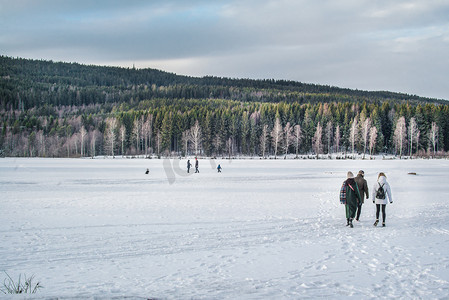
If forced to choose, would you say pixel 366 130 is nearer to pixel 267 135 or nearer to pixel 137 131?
pixel 267 135

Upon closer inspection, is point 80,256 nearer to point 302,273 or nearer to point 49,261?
point 49,261

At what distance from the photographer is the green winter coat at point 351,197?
11.8 meters

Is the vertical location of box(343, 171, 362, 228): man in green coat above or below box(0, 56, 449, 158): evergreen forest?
below

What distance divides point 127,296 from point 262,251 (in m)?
3.93

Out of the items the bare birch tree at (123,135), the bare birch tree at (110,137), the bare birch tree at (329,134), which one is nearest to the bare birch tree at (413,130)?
the bare birch tree at (329,134)

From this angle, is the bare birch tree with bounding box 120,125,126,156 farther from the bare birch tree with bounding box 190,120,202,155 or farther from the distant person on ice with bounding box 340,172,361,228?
the distant person on ice with bounding box 340,172,361,228

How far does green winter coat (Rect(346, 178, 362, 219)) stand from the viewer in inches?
466

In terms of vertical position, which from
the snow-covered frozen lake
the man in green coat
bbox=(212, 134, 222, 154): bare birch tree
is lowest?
the snow-covered frozen lake

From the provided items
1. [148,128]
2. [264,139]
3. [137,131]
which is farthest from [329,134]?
[137,131]

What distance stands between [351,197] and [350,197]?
4 cm

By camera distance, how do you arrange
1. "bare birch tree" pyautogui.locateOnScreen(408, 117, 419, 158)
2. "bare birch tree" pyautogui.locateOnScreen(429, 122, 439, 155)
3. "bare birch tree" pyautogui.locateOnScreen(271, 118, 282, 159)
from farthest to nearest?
"bare birch tree" pyautogui.locateOnScreen(271, 118, 282, 159) → "bare birch tree" pyautogui.locateOnScreen(408, 117, 419, 158) → "bare birch tree" pyautogui.locateOnScreen(429, 122, 439, 155)

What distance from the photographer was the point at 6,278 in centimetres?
701

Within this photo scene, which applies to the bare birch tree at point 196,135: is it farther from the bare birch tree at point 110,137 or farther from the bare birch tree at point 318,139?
the bare birch tree at point 318,139

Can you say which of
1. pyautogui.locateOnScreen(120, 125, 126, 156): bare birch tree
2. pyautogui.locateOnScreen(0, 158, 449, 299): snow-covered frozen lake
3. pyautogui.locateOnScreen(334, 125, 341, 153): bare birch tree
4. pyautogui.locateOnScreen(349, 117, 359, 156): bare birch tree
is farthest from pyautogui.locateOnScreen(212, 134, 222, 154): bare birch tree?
pyautogui.locateOnScreen(0, 158, 449, 299): snow-covered frozen lake
